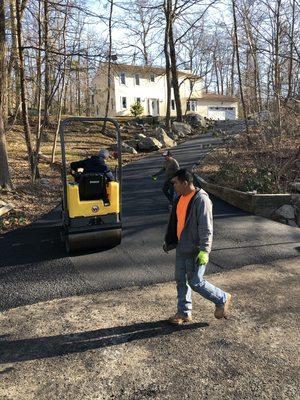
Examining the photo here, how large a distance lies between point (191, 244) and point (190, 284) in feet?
1.47

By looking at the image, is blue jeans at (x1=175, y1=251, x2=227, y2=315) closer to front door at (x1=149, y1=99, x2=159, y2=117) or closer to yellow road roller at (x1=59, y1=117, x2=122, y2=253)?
yellow road roller at (x1=59, y1=117, x2=122, y2=253)

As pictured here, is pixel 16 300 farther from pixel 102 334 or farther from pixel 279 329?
pixel 279 329

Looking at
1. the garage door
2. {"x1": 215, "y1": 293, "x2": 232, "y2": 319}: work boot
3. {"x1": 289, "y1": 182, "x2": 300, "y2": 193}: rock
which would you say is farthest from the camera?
the garage door

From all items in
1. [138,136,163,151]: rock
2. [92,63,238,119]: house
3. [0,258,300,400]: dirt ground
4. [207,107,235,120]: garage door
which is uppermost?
[92,63,238,119]: house

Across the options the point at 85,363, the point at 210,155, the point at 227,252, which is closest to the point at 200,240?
the point at 85,363

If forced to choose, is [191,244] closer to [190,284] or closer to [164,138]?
[190,284]

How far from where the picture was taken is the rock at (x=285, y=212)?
1026 centimetres

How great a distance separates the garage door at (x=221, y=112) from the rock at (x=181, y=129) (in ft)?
85.2

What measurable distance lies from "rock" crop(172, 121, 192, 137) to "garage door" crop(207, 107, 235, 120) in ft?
85.2

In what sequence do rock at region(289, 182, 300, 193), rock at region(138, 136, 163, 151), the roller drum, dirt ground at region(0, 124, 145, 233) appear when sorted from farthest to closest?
rock at region(138, 136, 163, 151) < rock at region(289, 182, 300, 193) < dirt ground at region(0, 124, 145, 233) < the roller drum

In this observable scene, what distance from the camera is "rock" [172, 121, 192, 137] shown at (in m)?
30.4

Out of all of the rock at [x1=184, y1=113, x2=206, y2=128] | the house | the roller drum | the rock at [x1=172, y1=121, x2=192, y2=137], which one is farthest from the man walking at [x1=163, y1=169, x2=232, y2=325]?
the house

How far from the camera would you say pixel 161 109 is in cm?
5231

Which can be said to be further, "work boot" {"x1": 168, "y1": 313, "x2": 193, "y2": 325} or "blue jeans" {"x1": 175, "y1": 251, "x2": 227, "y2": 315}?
"work boot" {"x1": 168, "y1": 313, "x2": 193, "y2": 325}
